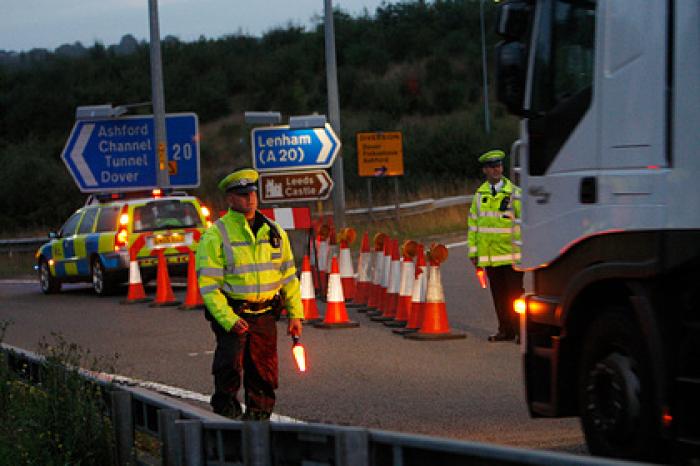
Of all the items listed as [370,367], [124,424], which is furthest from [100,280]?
[124,424]

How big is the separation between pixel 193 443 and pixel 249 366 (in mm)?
1776

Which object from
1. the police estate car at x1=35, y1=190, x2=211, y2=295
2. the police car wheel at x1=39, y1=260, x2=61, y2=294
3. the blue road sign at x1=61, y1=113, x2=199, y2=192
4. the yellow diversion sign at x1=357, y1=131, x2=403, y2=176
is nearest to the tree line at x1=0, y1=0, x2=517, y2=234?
the yellow diversion sign at x1=357, y1=131, x2=403, y2=176

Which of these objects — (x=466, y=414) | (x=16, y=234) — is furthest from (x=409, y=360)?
(x=16, y=234)

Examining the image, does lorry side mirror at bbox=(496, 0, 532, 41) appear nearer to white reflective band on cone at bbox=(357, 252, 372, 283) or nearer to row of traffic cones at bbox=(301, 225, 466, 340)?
row of traffic cones at bbox=(301, 225, 466, 340)

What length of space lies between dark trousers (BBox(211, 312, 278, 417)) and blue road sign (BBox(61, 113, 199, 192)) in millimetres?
21647

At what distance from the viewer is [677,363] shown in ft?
22.0

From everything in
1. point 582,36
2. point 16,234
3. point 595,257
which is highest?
point 582,36

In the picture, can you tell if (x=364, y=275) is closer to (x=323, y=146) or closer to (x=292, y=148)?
(x=323, y=146)

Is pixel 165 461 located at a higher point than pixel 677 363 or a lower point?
lower

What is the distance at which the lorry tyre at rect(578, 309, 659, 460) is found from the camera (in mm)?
6930

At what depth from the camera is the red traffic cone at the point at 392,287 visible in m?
16.6

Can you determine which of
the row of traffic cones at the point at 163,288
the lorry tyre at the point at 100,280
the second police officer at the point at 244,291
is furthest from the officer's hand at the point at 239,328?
the lorry tyre at the point at 100,280

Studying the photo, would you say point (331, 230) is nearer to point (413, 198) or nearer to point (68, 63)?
point (413, 198)

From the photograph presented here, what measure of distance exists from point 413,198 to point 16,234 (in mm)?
13431
